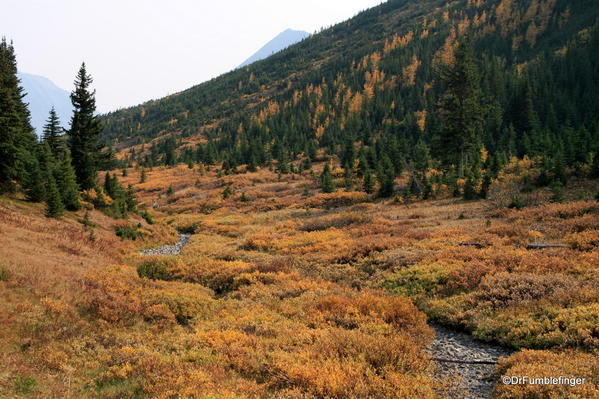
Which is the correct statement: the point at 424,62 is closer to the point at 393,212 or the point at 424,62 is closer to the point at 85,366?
the point at 393,212

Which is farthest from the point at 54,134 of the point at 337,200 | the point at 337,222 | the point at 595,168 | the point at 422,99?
the point at 422,99

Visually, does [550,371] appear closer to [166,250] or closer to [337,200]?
[166,250]

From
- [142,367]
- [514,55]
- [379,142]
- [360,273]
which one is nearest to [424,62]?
[514,55]

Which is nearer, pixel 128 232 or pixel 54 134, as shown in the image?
pixel 128 232

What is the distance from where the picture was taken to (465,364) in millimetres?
8148

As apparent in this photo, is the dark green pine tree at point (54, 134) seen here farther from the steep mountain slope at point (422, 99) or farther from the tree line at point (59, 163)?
the steep mountain slope at point (422, 99)

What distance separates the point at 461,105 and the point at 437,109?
67.3ft

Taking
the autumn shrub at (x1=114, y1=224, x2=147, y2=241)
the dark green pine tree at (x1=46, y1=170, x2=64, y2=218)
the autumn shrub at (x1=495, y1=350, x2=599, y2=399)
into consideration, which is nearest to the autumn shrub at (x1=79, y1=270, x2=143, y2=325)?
the autumn shrub at (x1=495, y1=350, x2=599, y2=399)

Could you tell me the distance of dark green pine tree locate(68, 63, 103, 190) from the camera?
111 feet

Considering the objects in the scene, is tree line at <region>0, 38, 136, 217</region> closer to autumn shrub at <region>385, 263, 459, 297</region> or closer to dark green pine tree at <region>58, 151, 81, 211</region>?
dark green pine tree at <region>58, 151, 81, 211</region>

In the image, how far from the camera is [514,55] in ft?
430

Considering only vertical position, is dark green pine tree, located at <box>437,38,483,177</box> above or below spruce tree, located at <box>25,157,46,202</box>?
above

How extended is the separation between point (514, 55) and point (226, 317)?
526ft

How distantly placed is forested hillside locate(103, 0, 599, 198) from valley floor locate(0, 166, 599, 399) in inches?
726
